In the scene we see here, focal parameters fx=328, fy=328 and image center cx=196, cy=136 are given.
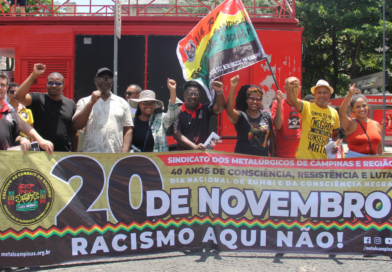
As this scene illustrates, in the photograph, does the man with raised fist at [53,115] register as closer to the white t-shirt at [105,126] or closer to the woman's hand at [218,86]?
the white t-shirt at [105,126]

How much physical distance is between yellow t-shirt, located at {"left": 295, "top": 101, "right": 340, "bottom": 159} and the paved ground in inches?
48.4

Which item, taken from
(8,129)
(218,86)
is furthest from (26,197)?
(218,86)

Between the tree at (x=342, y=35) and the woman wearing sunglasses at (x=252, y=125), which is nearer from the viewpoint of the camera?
the woman wearing sunglasses at (x=252, y=125)

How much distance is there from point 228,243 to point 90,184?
1.61 metres

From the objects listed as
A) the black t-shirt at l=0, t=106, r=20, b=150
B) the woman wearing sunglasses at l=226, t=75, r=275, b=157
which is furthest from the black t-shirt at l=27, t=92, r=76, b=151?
the woman wearing sunglasses at l=226, t=75, r=275, b=157

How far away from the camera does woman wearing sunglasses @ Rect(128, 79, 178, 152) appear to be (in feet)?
13.7

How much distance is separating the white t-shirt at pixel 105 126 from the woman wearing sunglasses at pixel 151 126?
202mm

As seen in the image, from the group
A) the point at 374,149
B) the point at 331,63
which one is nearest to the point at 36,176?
the point at 374,149

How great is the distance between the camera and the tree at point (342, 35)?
1959 cm

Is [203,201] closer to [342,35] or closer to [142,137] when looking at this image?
[142,137]

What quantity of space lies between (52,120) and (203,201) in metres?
2.14

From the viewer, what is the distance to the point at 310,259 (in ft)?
11.7

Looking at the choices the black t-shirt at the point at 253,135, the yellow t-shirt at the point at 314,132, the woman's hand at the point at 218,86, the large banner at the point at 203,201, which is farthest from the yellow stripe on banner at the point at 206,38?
the yellow t-shirt at the point at 314,132

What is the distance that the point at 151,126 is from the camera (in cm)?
434
